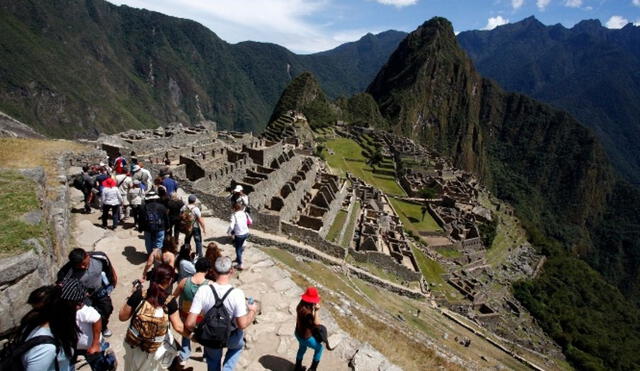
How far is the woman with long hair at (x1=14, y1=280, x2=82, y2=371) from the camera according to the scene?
459 cm

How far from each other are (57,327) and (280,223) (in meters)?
19.3

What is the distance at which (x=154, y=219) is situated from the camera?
9.78 m

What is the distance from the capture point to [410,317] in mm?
25422

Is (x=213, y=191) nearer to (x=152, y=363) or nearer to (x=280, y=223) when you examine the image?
(x=280, y=223)

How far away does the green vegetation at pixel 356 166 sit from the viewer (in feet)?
224

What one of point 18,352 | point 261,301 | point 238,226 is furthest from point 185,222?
point 18,352

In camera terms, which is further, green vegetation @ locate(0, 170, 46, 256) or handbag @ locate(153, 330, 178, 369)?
green vegetation @ locate(0, 170, 46, 256)

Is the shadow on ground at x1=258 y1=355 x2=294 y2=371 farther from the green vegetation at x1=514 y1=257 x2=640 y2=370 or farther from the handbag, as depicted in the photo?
the green vegetation at x1=514 y1=257 x2=640 y2=370

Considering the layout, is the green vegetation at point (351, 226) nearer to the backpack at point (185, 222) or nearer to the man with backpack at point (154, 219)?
the backpack at point (185, 222)

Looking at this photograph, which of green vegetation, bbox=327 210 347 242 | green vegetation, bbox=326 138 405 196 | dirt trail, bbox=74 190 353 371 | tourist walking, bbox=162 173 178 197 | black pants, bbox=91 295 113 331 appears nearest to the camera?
black pants, bbox=91 295 113 331

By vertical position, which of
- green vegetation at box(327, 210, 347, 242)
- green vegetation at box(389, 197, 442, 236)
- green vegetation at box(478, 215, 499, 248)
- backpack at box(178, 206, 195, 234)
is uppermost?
backpack at box(178, 206, 195, 234)

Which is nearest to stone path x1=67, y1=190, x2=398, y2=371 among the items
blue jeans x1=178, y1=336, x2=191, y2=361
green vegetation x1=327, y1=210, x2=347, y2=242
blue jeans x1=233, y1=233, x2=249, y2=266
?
blue jeans x1=233, y1=233, x2=249, y2=266

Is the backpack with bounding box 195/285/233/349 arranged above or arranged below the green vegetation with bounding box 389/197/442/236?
above

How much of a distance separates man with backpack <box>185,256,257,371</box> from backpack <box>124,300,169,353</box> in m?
0.51
